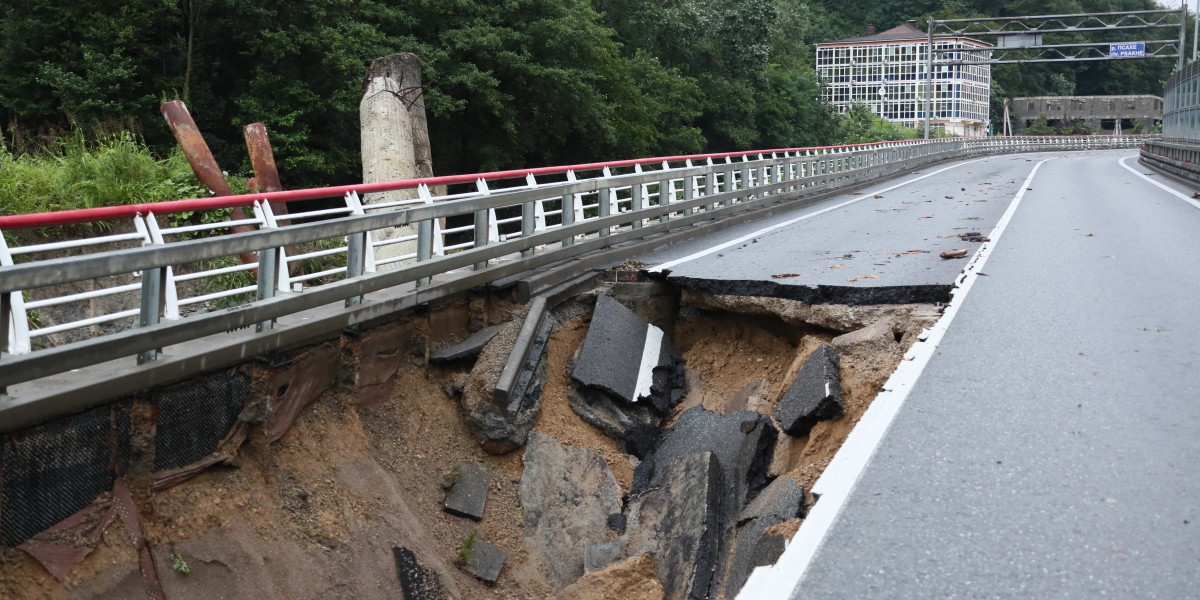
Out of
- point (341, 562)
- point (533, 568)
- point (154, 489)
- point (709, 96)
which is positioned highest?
point (709, 96)

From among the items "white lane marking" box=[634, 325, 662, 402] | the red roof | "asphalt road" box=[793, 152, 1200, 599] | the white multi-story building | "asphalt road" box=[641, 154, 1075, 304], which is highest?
the red roof

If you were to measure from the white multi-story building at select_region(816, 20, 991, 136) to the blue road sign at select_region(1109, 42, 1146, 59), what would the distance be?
66.7 meters

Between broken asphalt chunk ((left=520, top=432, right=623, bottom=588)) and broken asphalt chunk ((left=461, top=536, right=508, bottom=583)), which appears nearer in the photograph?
broken asphalt chunk ((left=461, top=536, right=508, bottom=583))

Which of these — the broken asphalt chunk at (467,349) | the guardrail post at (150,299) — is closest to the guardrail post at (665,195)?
the broken asphalt chunk at (467,349)

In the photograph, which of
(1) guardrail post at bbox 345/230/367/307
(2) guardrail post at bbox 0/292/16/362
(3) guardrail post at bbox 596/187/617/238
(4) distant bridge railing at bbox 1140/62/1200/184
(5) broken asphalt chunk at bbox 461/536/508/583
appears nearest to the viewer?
(2) guardrail post at bbox 0/292/16/362

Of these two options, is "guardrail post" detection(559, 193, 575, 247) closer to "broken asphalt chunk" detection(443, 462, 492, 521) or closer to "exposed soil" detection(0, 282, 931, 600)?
"exposed soil" detection(0, 282, 931, 600)

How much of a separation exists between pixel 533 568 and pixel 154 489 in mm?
2733

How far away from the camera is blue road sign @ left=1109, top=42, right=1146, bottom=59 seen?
63.4m

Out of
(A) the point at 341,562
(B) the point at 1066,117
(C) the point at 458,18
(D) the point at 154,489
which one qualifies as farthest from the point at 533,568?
(B) the point at 1066,117

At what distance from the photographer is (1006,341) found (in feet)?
26.4

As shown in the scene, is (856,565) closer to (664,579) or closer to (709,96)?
(664,579)

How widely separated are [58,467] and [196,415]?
38.5 inches

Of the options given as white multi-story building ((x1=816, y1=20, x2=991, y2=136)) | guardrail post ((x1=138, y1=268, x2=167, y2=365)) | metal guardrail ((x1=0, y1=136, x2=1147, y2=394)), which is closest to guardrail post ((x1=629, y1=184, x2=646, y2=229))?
metal guardrail ((x1=0, y1=136, x2=1147, y2=394))

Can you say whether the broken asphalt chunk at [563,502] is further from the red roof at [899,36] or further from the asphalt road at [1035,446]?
the red roof at [899,36]
